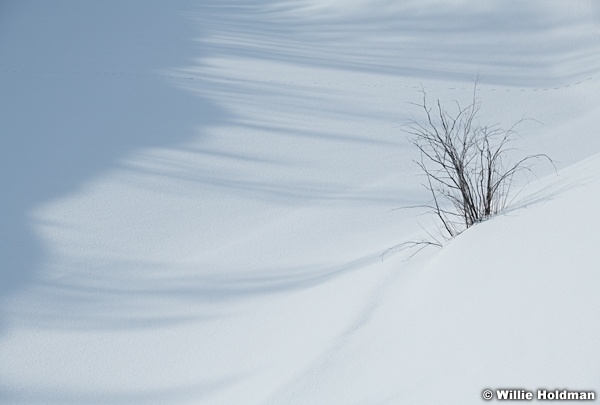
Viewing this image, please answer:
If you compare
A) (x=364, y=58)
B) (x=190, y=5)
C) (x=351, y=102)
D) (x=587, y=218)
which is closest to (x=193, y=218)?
(x=351, y=102)

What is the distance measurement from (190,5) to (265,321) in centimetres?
814

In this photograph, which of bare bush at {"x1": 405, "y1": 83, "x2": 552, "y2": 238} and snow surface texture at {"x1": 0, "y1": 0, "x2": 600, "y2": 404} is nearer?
snow surface texture at {"x1": 0, "y1": 0, "x2": 600, "y2": 404}

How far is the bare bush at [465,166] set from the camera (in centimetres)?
307

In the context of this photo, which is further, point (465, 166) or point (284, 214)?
point (284, 214)

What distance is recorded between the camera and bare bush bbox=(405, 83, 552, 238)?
3.07m

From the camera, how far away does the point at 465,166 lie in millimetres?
3250

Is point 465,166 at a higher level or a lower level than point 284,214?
lower

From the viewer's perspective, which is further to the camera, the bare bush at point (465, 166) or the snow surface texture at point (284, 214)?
the bare bush at point (465, 166)

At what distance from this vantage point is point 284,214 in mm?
4520

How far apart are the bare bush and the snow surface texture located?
0.15m

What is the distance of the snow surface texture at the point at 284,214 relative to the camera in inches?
84.1

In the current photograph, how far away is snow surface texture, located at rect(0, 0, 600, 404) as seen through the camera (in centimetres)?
214

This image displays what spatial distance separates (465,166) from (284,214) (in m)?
1.54

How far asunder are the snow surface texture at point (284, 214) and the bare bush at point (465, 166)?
152 mm
